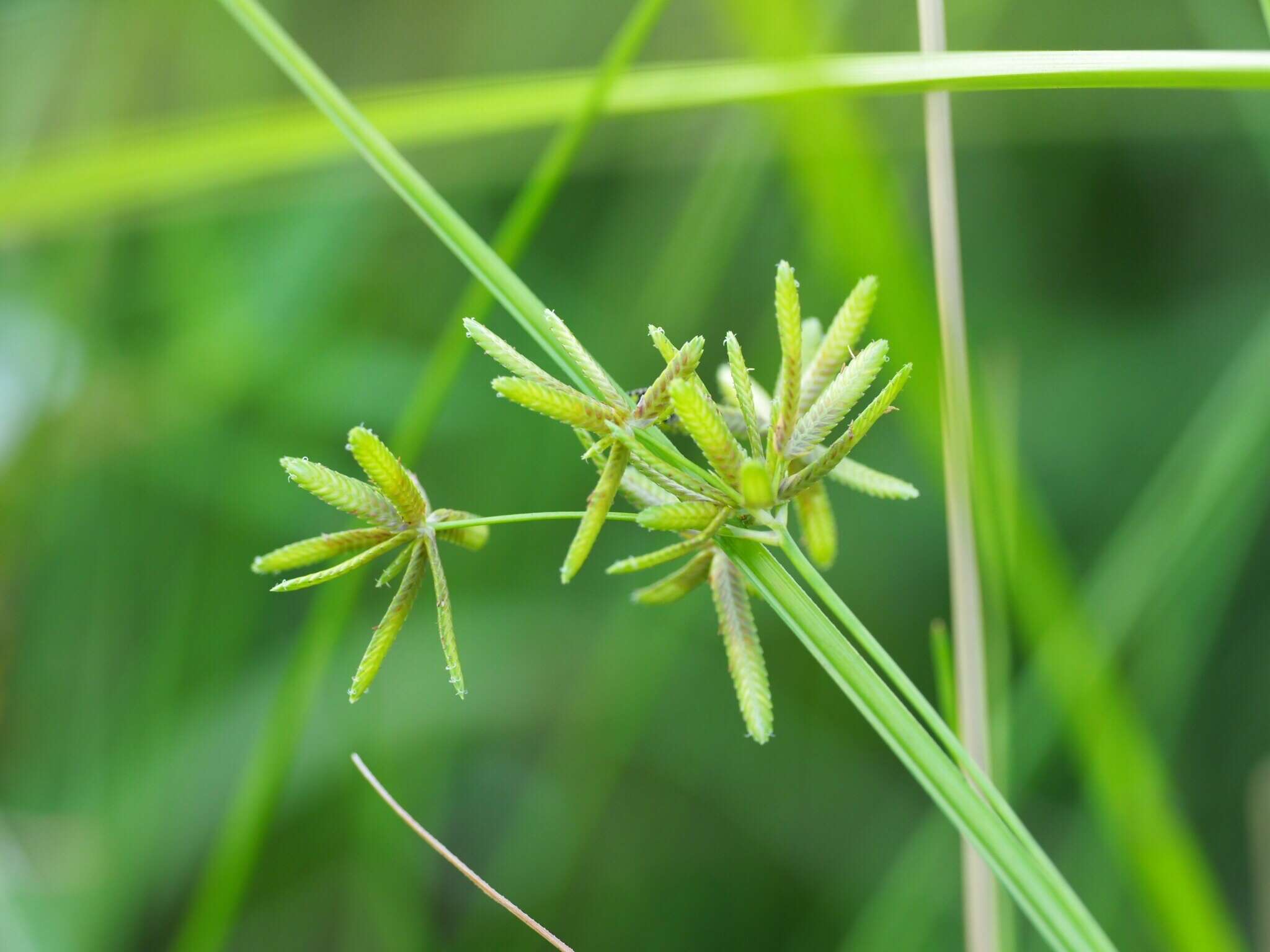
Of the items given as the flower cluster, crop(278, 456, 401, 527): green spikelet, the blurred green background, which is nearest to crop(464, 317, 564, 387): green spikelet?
the flower cluster

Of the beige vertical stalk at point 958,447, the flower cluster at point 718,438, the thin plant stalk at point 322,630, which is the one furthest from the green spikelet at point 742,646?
the thin plant stalk at point 322,630

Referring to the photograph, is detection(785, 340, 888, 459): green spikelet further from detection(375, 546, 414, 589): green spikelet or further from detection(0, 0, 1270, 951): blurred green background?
detection(0, 0, 1270, 951): blurred green background

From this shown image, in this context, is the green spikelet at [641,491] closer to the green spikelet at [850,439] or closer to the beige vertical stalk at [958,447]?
the green spikelet at [850,439]

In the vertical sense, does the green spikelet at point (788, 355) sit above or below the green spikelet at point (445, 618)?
above

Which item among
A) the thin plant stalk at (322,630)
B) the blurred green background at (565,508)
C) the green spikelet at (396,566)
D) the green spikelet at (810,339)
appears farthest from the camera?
the blurred green background at (565,508)

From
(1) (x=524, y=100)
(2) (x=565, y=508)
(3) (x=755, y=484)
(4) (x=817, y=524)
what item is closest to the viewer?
(3) (x=755, y=484)

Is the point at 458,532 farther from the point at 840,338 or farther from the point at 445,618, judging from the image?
the point at 840,338

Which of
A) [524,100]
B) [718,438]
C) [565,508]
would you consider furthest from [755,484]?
[565,508]

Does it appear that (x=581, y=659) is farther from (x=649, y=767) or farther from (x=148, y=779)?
(x=148, y=779)
